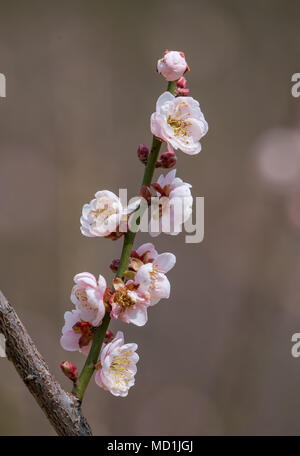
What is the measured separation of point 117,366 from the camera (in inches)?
15.8

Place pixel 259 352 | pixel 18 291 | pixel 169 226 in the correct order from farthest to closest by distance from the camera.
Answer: pixel 18 291 < pixel 259 352 < pixel 169 226

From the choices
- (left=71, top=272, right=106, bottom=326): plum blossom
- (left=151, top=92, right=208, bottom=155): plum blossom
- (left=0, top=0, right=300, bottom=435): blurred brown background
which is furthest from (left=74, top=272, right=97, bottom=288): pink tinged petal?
(left=0, top=0, right=300, bottom=435): blurred brown background

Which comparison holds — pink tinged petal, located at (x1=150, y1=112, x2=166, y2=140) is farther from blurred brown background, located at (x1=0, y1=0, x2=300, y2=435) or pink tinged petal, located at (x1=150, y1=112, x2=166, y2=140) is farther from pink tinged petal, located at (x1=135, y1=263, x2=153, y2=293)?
blurred brown background, located at (x1=0, y1=0, x2=300, y2=435)

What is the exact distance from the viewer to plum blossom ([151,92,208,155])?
365 mm

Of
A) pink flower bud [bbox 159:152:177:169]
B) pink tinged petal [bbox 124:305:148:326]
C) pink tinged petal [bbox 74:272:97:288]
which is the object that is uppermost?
pink flower bud [bbox 159:152:177:169]

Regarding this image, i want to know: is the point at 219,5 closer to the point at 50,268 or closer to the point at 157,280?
the point at 50,268

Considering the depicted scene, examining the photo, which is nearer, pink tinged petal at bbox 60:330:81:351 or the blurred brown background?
pink tinged petal at bbox 60:330:81:351

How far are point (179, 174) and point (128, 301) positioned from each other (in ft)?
Result: 4.71

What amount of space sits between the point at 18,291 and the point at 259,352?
78 centimetres

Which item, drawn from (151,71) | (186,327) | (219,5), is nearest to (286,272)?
(186,327)

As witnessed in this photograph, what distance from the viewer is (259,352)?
1.41m

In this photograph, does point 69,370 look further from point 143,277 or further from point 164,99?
point 164,99

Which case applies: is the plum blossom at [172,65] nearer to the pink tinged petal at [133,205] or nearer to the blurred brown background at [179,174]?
the pink tinged petal at [133,205]

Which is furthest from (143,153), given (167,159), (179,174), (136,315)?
(179,174)
